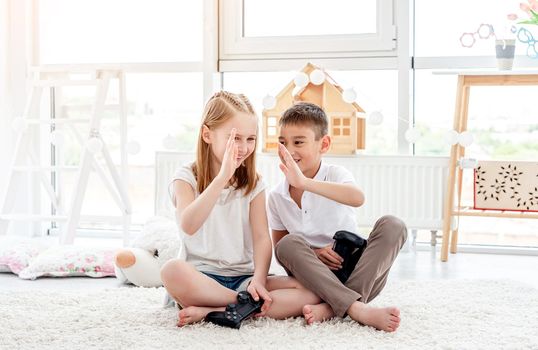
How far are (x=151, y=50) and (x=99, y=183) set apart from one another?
730 mm

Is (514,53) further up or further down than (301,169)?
further up

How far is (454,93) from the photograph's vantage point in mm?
3514

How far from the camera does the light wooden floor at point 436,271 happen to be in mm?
2668

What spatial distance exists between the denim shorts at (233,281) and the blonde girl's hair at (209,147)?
0.23m

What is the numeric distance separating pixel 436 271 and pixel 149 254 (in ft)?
3.63

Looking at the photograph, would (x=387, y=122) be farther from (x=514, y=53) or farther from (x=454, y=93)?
(x=514, y=53)

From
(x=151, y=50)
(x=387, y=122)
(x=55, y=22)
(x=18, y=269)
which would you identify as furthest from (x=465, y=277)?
(x=55, y=22)

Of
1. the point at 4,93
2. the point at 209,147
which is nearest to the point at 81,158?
the point at 4,93

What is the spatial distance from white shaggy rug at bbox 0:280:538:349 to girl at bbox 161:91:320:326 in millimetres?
82

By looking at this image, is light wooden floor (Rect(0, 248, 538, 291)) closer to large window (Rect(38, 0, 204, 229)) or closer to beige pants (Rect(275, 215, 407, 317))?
beige pants (Rect(275, 215, 407, 317))

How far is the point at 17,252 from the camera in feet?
→ 9.69

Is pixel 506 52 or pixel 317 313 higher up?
pixel 506 52

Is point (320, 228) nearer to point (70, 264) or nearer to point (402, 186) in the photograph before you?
point (70, 264)

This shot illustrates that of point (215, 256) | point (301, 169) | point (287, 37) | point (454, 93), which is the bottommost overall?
point (215, 256)
